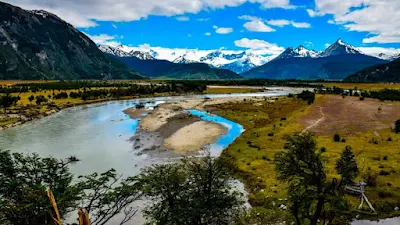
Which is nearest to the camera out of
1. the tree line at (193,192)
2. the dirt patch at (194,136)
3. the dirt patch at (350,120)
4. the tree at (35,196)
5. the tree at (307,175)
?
the tree at (35,196)

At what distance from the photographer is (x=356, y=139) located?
2418 inches

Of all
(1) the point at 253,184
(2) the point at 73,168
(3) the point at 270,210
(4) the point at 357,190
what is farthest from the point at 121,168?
(4) the point at 357,190

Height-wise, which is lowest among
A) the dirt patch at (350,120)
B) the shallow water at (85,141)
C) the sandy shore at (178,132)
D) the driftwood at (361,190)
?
the shallow water at (85,141)

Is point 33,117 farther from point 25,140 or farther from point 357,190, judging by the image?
point 357,190

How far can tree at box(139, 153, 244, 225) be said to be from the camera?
79.7 feet

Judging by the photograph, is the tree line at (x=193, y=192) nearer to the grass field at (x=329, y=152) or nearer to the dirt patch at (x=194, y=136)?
the grass field at (x=329, y=152)

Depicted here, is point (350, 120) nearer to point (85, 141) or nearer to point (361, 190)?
point (361, 190)

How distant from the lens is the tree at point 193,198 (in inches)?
957

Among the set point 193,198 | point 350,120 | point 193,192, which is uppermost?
point 193,192

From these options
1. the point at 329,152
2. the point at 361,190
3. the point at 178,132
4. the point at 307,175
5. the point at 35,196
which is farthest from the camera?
the point at 178,132

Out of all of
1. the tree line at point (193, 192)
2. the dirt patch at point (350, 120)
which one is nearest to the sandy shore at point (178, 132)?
the dirt patch at point (350, 120)

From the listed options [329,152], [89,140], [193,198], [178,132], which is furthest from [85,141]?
[193,198]

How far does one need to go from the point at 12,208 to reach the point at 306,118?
82.1 metres

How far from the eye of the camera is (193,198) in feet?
86.2
